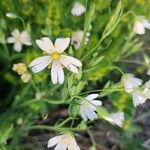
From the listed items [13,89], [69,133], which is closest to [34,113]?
[13,89]

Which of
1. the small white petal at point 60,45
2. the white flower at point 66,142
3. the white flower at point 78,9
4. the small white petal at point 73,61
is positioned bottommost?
the white flower at point 66,142

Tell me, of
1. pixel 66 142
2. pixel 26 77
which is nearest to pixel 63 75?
pixel 66 142

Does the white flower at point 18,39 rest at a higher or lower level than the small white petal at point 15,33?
lower

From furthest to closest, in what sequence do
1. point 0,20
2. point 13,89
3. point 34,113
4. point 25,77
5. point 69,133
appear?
point 13,89 → point 34,113 → point 0,20 → point 25,77 → point 69,133

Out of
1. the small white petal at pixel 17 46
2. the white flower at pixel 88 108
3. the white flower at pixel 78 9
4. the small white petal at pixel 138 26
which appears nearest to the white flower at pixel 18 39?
the small white petal at pixel 17 46

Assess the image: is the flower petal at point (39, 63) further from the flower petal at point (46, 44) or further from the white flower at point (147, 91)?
the white flower at point (147, 91)

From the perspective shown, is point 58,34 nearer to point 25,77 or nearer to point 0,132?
point 25,77
